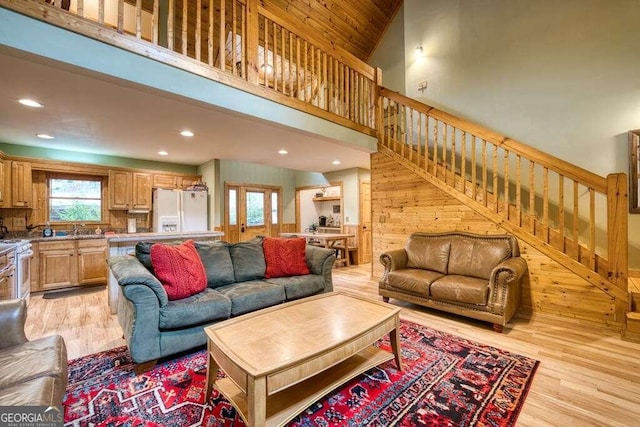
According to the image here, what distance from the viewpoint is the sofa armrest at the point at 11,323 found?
159 centimetres

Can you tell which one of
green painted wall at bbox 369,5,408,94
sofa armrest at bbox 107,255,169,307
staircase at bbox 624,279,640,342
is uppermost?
green painted wall at bbox 369,5,408,94

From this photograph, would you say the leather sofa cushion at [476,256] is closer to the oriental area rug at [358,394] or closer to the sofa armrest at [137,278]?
the oriental area rug at [358,394]

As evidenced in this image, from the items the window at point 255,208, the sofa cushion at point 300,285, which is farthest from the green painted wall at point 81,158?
the sofa cushion at point 300,285

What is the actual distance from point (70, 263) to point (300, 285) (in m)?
4.04

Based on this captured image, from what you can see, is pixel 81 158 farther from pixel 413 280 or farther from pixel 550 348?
pixel 550 348

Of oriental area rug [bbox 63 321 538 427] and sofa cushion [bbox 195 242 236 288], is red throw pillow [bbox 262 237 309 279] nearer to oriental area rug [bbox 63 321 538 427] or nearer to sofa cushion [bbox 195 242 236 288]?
sofa cushion [bbox 195 242 236 288]

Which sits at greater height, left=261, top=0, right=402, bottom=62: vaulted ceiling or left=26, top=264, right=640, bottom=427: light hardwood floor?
left=261, top=0, right=402, bottom=62: vaulted ceiling

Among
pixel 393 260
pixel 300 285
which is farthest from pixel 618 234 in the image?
pixel 300 285

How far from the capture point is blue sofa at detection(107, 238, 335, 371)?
82.6 inches

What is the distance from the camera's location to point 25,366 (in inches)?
54.2

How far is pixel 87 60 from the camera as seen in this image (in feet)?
6.81

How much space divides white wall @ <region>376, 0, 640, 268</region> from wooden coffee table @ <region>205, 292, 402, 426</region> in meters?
3.97

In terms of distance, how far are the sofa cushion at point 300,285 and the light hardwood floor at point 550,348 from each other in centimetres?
108

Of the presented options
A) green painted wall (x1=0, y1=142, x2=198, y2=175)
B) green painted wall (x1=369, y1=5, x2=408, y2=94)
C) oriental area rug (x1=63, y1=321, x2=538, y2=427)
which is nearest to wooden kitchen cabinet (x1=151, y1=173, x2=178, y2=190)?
green painted wall (x1=0, y1=142, x2=198, y2=175)
